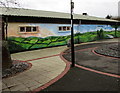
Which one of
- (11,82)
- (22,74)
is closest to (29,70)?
(22,74)

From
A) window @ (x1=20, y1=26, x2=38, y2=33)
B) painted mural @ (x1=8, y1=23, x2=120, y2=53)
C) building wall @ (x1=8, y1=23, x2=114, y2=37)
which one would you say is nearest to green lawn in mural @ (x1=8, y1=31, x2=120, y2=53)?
painted mural @ (x1=8, y1=23, x2=120, y2=53)

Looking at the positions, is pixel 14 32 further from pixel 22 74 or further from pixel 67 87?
pixel 67 87

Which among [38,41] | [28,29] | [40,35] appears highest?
[28,29]

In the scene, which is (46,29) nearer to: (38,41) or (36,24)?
(36,24)

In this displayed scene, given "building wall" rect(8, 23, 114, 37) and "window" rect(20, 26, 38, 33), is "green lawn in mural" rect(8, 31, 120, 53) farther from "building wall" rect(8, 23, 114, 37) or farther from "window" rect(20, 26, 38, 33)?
"window" rect(20, 26, 38, 33)

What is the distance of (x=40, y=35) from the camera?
47.5ft

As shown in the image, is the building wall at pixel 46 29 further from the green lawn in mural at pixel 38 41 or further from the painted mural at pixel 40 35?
the green lawn in mural at pixel 38 41

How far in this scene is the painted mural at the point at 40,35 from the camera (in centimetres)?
1245

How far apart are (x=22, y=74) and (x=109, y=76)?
4.57m

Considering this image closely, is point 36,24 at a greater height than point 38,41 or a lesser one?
greater

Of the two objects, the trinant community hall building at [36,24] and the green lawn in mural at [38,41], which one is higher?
the trinant community hall building at [36,24]

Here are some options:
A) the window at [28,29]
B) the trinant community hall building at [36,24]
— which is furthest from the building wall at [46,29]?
the window at [28,29]

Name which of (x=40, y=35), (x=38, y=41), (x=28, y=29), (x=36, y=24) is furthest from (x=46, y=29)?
(x=28, y=29)

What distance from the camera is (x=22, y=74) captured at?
6535 mm
